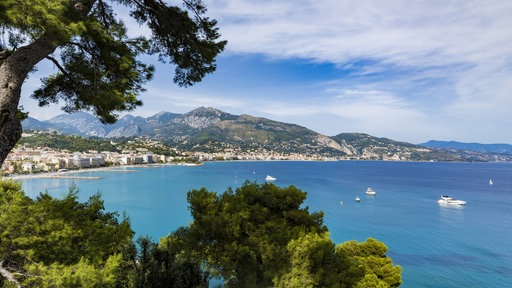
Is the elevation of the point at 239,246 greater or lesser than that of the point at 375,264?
greater

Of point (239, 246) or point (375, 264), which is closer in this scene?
point (239, 246)

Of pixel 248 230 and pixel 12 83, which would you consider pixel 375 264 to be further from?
pixel 12 83

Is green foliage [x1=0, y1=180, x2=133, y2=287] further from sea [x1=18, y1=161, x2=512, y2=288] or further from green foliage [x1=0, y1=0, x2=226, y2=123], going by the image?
sea [x1=18, y1=161, x2=512, y2=288]

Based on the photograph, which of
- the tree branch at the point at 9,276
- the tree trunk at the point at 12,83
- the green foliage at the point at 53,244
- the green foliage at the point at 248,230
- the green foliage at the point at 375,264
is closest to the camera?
the tree branch at the point at 9,276

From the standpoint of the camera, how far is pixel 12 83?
136 inches

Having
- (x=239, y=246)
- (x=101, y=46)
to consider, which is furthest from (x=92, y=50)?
(x=239, y=246)

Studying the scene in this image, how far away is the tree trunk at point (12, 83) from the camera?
3.36 metres

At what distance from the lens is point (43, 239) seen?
3.19 meters

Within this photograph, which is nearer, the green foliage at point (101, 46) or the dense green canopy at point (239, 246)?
the green foliage at point (101, 46)

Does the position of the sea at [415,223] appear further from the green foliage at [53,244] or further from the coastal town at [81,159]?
the coastal town at [81,159]

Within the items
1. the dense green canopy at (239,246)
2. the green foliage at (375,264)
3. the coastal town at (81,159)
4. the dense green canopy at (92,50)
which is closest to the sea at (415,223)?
the green foliage at (375,264)

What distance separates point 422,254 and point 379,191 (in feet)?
125

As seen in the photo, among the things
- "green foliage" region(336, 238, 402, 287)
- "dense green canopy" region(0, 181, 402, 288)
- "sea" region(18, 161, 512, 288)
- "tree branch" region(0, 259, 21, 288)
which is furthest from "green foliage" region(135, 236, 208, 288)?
"sea" region(18, 161, 512, 288)

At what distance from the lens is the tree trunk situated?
336cm
